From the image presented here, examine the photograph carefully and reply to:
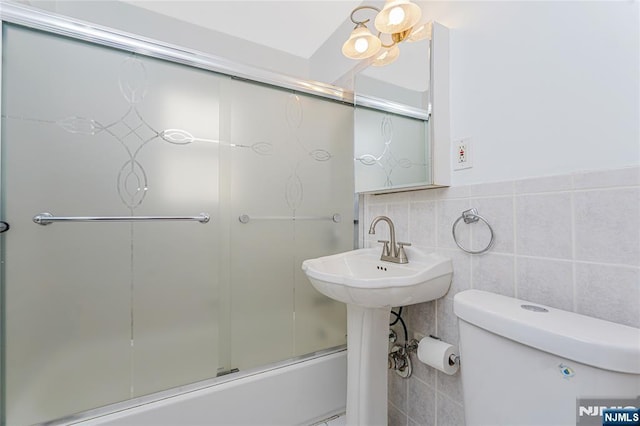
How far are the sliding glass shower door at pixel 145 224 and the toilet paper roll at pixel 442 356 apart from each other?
2.01ft

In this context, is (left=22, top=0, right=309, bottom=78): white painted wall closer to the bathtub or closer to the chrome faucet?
the chrome faucet

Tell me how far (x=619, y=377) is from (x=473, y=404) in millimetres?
329

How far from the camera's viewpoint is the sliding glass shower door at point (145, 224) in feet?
3.11

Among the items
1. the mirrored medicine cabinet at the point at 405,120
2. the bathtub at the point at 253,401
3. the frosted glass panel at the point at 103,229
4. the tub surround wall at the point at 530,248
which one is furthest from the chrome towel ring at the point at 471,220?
the frosted glass panel at the point at 103,229

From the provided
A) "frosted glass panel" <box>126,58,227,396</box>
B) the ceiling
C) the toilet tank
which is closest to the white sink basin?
the toilet tank

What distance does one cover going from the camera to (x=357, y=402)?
108cm

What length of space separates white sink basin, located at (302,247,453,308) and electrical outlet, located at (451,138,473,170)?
0.35 meters

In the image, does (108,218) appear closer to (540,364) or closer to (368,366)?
(368,366)

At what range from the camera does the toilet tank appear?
490 mm

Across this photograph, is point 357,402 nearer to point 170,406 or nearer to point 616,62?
point 170,406

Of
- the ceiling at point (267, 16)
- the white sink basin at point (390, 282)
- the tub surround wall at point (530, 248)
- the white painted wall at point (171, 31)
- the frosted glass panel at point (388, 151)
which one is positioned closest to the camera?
the tub surround wall at point (530, 248)

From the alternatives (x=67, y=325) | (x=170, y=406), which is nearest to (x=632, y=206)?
(x=170, y=406)

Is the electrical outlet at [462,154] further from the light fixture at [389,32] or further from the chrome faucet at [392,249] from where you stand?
the light fixture at [389,32]

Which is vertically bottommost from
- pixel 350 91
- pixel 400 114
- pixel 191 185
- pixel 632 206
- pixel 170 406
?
pixel 170 406
